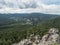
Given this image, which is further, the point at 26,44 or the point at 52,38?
the point at 26,44

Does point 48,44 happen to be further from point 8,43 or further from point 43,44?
point 8,43

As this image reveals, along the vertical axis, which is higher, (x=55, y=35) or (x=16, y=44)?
(x=55, y=35)

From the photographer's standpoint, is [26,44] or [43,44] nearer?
[43,44]

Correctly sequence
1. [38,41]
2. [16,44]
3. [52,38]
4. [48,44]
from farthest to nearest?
[16,44]
[38,41]
[52,38]
[48,44]

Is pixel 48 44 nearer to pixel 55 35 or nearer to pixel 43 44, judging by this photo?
pixel 43 44

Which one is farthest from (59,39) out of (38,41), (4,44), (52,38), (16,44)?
(4,44)

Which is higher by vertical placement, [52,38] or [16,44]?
[52,38]

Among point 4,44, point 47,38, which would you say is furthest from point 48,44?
point 4,44

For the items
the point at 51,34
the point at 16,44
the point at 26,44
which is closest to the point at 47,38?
the point at 51,34

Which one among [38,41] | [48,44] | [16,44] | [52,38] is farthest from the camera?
[16,44]
